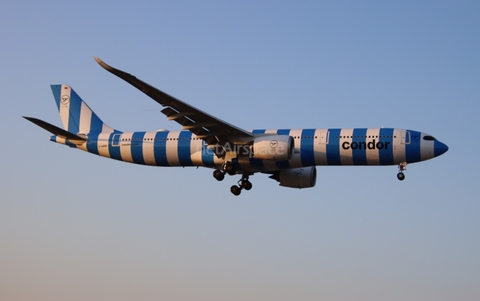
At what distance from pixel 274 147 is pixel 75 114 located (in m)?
16.1

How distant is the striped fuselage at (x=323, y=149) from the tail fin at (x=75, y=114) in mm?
5328

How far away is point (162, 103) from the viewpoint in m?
42.2

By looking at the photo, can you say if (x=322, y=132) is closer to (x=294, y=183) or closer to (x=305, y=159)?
(x=305, y=159)

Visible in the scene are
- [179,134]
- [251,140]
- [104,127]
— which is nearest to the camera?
[251,140]

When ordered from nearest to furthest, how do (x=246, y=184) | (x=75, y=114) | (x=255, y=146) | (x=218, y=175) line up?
(x=255, y=146) → (x=218, y=175) → (x=246, y=184) → (x=75, y=114)

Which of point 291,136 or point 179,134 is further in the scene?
point 179,134

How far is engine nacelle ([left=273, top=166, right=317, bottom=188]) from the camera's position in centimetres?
5003

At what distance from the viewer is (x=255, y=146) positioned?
4453 centimetres

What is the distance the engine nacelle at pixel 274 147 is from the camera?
4362 cm

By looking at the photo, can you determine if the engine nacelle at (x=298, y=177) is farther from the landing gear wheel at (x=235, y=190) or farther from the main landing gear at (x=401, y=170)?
the main landing gear at (x=401, y=170)

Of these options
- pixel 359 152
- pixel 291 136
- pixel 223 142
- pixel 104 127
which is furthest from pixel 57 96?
pixel 359 152

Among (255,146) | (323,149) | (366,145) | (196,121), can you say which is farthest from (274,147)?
(366,145)

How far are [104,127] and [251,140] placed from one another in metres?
11.7

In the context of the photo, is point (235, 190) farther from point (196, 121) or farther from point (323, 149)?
point (323, 149)
